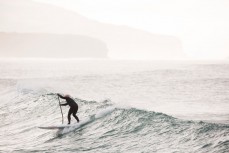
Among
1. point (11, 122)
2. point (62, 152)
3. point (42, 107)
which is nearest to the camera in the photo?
point (62, 152)

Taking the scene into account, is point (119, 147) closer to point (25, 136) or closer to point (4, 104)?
point (25, 136)

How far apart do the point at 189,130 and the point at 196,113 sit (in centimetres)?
897

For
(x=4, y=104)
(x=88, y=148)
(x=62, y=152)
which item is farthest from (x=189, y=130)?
(x=4, y=104)

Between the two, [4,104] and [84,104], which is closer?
[84,104]

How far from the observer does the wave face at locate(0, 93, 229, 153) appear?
44.6 ft

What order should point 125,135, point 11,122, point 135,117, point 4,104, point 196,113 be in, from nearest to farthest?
point 125,135 → point 135,117 → point 11,122 → point 196,113 → point 4,104

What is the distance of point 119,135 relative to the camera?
15969mm

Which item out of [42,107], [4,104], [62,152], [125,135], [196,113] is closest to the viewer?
[62,152]

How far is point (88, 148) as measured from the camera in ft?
46.9

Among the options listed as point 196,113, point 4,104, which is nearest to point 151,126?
point 196,113

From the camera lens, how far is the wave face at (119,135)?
44.6 feet

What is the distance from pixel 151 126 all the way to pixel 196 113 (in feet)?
26.7

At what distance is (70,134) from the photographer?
1655cm

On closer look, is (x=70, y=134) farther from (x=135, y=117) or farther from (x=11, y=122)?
Answer: (x=11, y=122)
